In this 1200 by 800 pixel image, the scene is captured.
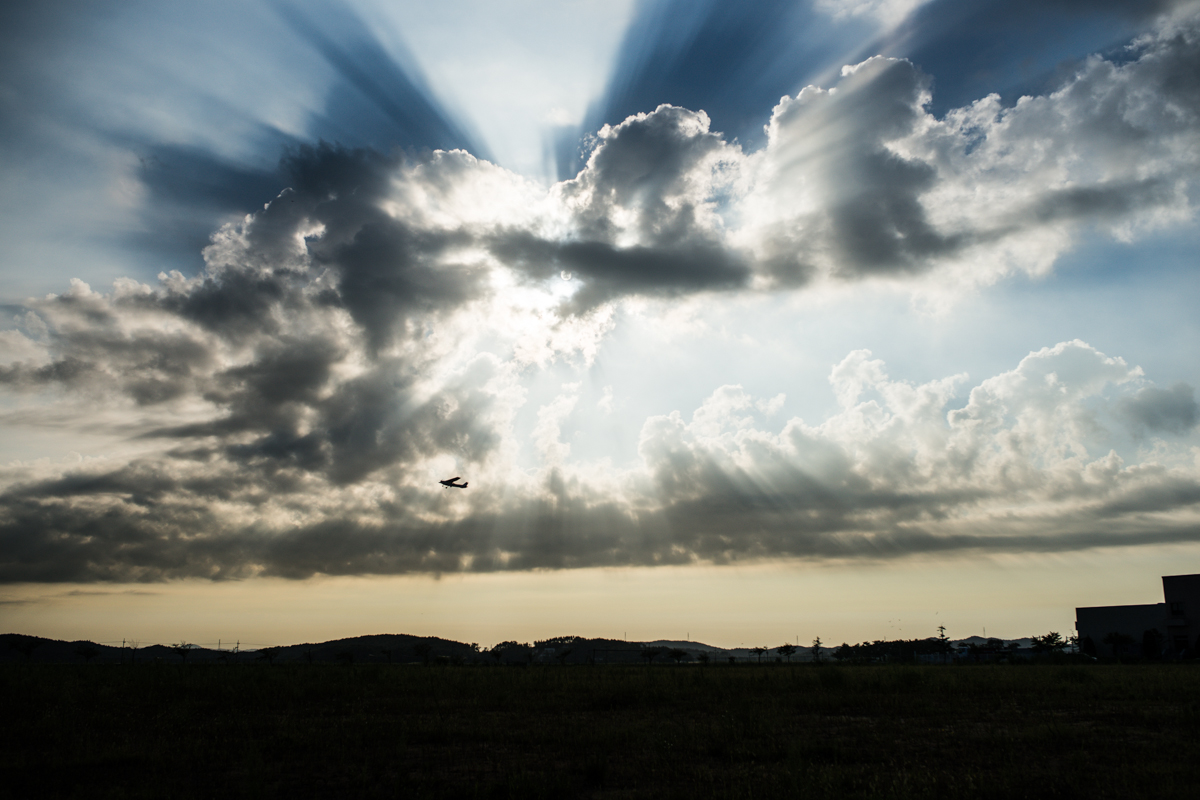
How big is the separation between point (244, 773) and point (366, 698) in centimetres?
1529

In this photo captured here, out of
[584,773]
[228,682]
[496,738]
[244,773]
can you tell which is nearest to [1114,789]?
[584,773]

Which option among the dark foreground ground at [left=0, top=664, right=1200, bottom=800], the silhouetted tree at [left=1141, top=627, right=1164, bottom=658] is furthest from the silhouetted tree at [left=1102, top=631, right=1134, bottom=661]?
the dark foreground ground at [left=0, top=664, right=1200, bottom=800]

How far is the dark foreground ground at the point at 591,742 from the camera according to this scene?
1315cm

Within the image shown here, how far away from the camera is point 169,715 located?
73.0 feet

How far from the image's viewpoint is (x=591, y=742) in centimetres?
1780

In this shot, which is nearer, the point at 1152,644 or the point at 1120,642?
the point at 1152,644

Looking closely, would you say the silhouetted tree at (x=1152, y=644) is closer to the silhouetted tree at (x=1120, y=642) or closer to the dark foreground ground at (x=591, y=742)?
the silhouetted tree at (x=1120, y=642)

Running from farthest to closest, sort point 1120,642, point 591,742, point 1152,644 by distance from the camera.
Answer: point 1120,642 < point 1152,644 < point 591,742

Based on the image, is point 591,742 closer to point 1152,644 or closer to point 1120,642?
point 1152,644

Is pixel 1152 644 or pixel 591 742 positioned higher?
pixel 591 742

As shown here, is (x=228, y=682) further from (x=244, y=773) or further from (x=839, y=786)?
(x=839, y=786)

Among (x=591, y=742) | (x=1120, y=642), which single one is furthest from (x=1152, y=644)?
(x=591, y=742)

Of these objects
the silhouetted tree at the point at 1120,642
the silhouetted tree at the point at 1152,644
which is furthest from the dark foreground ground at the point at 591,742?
the silhouetted tree at the point at 1120,642

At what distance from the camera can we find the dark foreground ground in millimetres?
13148
